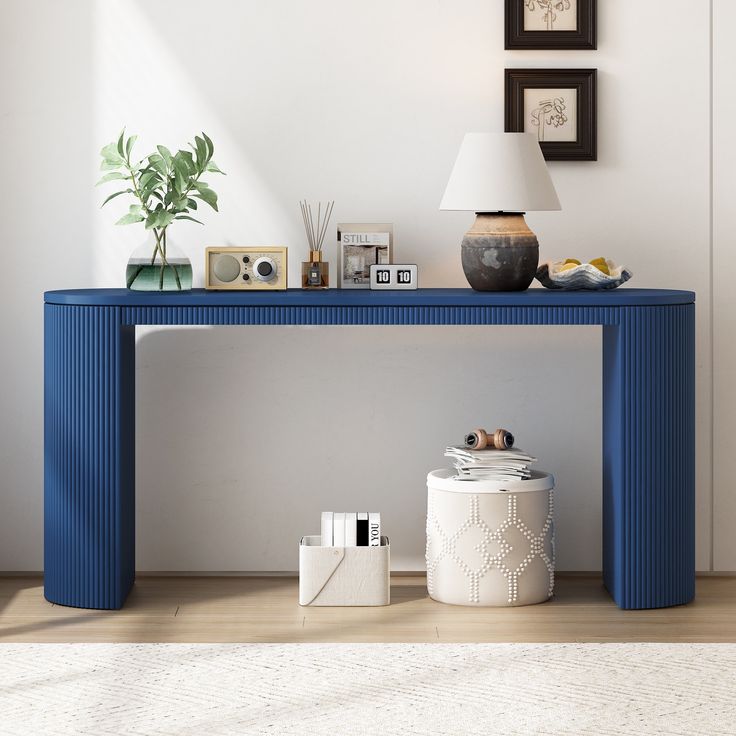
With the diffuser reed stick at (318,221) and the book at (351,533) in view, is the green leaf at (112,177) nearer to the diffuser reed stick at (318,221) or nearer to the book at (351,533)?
the diffuser reed stick at (318,221)

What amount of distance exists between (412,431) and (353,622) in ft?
2.31

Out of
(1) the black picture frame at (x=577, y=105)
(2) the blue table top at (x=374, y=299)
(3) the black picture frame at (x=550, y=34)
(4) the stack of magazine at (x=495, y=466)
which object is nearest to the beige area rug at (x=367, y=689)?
(4) the stack of magazine at (x=495, y=466)

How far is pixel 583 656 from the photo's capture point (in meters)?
2.64

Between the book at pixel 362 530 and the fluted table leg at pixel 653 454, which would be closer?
the fluted table leg at pixel 653 454

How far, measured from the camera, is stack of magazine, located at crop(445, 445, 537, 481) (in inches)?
121

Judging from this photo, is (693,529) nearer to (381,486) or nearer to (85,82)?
(381,486)

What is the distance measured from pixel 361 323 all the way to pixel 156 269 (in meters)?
0.61

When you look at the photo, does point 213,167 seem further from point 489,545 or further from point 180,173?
point 489,545

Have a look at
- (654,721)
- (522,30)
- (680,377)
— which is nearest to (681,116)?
(522,30)

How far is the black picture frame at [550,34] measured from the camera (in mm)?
3305

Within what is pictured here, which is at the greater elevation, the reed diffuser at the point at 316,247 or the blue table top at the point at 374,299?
the reed diffuser at the point at 316,247

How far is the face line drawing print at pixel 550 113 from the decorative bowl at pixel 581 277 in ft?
1.52

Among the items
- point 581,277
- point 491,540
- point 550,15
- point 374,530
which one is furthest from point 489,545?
point 550,15

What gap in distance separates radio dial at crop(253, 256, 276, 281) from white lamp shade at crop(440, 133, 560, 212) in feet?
1.70
